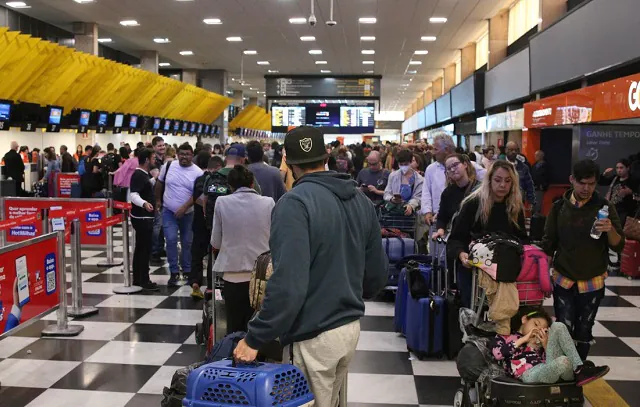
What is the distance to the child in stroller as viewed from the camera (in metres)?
3.44

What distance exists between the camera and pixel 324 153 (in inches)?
106

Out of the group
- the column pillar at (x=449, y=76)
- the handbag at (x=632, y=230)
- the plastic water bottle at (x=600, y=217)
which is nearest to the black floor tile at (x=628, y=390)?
the handbag at (x=632, y=230)

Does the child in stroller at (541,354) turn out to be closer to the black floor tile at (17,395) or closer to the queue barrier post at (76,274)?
the black floor tile at (17,395)

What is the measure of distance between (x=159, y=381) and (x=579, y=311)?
282 cm

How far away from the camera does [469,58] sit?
22.5 metres

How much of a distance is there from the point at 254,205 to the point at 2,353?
7.91 feet

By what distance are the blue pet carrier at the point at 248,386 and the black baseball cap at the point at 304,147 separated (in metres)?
0.77

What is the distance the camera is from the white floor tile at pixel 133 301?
7.06 metres

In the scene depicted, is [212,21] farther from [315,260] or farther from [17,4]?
[315,260]

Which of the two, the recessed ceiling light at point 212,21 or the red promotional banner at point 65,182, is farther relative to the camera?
the recessed ceiling light at point 212,21

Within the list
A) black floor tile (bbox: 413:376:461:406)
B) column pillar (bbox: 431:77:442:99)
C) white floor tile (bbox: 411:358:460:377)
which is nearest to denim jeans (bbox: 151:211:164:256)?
Answer: white floor tile (bbox: 411:358:460:377)

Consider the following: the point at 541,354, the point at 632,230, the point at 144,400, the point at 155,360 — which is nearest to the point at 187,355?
the point at 155,360

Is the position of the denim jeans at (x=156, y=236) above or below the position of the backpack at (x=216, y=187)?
below

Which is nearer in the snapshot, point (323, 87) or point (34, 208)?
point (34, 208)
